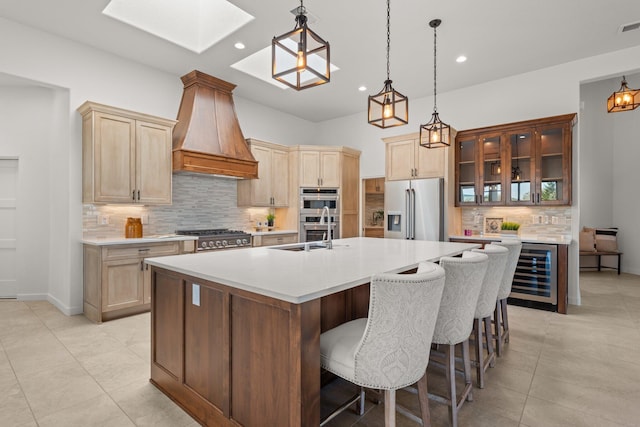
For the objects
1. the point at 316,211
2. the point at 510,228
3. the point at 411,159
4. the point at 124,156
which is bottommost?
the point at 510,228

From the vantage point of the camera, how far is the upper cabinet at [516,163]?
4473mm

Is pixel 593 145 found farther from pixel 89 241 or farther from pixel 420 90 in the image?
pixel 89 241

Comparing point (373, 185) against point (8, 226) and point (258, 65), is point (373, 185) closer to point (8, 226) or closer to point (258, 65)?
point (258, 65)

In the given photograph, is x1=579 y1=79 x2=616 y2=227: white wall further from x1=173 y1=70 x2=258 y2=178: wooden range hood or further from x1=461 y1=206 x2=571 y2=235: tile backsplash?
x1=173 y1=70 x2=258 y2=178: wooden range hood

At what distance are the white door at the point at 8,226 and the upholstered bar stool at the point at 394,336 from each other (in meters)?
5.61

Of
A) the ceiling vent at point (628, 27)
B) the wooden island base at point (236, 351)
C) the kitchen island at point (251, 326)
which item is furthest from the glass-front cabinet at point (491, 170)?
the wooden island base at point (236, 351)

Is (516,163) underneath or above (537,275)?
above

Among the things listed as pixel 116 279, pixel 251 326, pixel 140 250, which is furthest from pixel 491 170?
pixel 116 279

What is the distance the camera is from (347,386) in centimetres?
237

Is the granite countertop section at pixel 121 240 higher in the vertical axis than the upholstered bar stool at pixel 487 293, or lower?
higher

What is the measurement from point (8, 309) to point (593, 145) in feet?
35.9

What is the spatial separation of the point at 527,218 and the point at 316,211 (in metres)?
3.43

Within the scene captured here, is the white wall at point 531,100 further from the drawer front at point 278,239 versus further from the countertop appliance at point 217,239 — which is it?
the countertop appliance at point 217,239

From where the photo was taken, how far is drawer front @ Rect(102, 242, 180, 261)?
3.79 m
